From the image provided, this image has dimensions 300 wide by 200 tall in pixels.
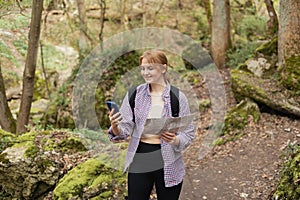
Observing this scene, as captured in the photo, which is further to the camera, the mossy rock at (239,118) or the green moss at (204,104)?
the green moss at (204,104)

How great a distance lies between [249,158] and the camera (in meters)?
5.64

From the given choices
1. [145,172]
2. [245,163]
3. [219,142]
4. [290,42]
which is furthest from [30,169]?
[290,42]

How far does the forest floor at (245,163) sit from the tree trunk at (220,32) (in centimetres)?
388

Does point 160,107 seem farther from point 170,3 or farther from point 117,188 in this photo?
point 170,3

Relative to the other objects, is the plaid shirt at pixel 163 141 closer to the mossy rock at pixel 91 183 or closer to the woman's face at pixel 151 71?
the woman's face at pixel 151 71

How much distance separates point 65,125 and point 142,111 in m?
6.76

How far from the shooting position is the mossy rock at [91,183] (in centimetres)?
379

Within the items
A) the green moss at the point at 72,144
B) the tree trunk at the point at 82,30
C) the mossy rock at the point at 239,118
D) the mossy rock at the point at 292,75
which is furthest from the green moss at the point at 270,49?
the tree trunk at the point at 82,30

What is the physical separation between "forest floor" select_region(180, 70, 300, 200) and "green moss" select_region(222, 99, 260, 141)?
132 mm

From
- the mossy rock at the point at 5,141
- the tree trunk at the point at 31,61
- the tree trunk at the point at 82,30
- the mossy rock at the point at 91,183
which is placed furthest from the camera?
the tree trunk at the point at 82,30

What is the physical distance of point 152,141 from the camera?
260 cm

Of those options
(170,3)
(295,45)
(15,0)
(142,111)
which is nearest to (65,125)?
(15,0)

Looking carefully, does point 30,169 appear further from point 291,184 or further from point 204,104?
point 204,104

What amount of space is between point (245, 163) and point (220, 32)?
5638 millimetres
